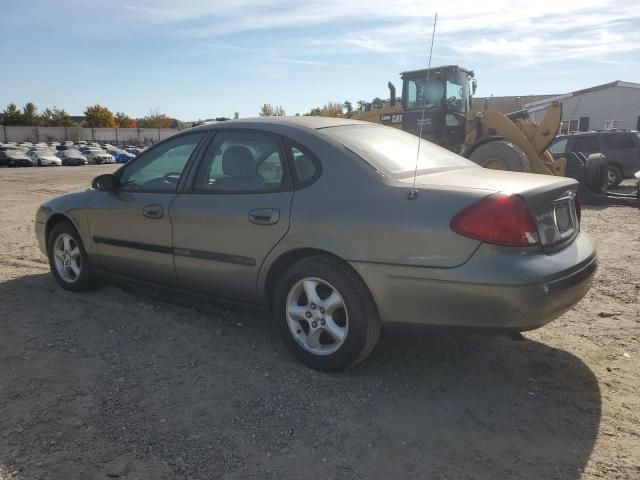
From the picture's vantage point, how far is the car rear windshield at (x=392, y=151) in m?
3.28

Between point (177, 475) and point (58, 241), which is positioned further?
point (58, 241)

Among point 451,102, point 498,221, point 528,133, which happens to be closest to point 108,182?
point 498,221

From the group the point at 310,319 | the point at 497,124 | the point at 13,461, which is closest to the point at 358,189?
the point at 310,319

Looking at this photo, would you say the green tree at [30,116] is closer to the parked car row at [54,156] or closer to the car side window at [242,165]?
the parked car row at [54,156]

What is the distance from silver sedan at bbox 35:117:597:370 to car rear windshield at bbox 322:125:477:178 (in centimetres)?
2

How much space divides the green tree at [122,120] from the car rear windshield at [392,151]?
325ft

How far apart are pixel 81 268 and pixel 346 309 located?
9.45 feet

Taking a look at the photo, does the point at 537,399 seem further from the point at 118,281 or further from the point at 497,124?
the point at 497,124

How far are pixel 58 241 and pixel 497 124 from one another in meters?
9.55

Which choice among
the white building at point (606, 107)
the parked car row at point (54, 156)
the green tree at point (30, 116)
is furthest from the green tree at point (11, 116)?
the white building at point (606, 107)

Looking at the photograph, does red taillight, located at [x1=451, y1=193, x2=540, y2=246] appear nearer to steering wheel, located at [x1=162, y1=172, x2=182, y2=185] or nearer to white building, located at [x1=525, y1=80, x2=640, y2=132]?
steering wheel, located at [x1=162, y1=172, x2=182, y2=185]

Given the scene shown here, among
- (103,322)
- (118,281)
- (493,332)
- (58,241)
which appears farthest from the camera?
(58,241)

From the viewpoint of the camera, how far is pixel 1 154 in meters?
37.9

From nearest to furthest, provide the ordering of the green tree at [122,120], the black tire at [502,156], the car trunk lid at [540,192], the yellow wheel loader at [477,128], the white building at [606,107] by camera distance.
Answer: the car trunk lid at [540,192]
the black tire at [502,156]
the yellow wheel loader at [477,128]
the white building at [606,107]
the green tree at [122,120]
